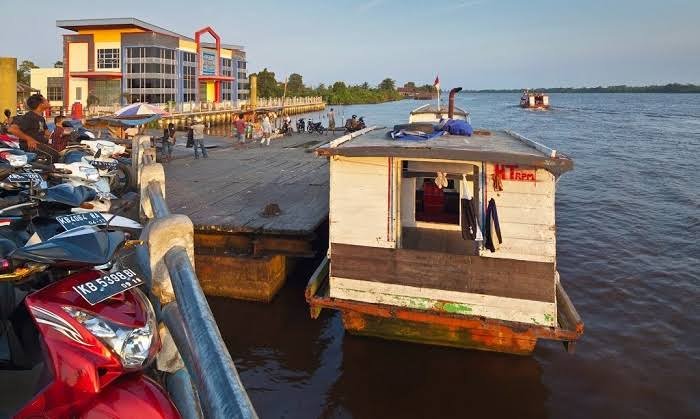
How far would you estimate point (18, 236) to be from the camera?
4.83 m

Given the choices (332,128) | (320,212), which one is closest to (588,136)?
(332,128)

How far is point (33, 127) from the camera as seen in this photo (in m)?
9.94

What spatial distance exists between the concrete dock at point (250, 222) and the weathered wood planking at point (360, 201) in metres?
1.47

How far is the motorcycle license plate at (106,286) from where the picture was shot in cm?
270

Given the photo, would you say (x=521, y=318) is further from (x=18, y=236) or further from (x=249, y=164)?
(x=249, y=164)

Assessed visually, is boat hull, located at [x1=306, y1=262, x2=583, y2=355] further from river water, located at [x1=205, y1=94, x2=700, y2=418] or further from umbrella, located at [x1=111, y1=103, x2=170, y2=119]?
umbrella, located at [x1=111, y1=103, x2=170, y2=119]

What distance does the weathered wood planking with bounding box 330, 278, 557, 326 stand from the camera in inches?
260

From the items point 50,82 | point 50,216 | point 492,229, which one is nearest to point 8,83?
point 50,216

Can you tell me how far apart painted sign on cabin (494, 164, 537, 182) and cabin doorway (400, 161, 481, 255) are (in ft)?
2.56

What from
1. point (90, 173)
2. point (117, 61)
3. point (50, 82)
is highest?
point (117, 61)

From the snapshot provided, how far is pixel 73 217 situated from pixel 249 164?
12.4 m

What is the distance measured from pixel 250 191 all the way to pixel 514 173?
Result: 22.7ft

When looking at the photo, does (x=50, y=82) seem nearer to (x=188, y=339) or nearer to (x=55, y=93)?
(x=55, y=93)

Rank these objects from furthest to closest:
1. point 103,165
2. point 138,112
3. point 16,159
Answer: point 138,112 → point 103,165 → point 16,159
